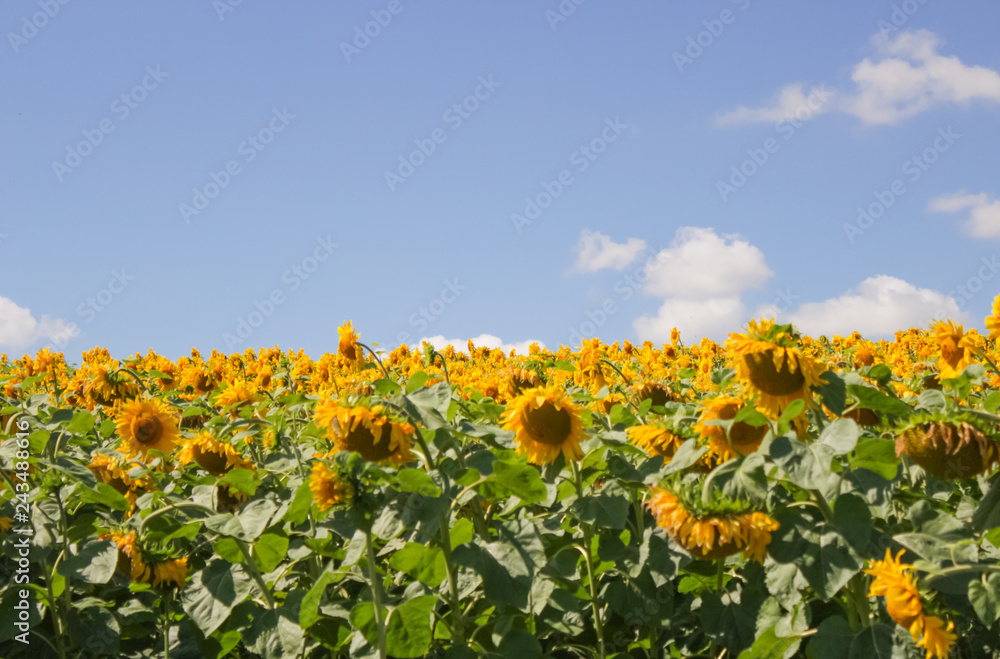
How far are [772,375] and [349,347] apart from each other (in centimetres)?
269

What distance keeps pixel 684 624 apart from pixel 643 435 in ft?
2.68

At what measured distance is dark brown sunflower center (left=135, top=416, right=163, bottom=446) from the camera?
4.23 metres

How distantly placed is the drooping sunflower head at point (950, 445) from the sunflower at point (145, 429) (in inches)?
143

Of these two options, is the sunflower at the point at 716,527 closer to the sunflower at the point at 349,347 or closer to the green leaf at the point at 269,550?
the green leaf at the point at 269,550

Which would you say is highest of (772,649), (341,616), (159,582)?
(159,582)

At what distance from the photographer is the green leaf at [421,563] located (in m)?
2.43

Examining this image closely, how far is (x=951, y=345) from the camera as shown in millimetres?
3660

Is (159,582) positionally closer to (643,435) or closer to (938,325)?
(643,435)

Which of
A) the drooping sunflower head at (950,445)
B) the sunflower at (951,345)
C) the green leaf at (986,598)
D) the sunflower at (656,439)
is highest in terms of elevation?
the sunflower at (951,345)

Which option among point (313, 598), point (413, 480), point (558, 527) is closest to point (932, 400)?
point (558, 527)

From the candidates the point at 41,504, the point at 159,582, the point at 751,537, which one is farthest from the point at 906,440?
the point at 41,504

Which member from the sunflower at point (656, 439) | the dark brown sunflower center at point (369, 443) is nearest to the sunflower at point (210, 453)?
the dark brown sunflower center at point (369, 443)

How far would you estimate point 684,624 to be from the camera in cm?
314

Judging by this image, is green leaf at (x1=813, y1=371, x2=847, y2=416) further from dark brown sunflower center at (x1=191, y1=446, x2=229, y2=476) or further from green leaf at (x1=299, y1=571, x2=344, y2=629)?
dark brown sunflower center at (x1=191, y1=446, x2=229, y2=476)
